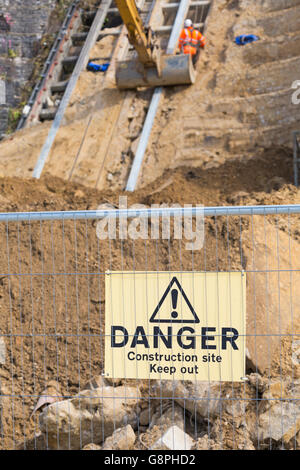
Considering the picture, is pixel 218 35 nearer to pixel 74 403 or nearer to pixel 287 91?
pixel 287 91

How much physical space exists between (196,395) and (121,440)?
2.29ft

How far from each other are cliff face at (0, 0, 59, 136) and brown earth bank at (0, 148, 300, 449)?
5.09 metres

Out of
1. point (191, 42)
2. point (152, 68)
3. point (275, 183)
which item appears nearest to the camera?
point (275, 183)

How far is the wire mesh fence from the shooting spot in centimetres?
386

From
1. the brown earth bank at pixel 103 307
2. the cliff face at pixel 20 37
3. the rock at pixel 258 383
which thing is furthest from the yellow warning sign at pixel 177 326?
the cliff face at pixel 20 37

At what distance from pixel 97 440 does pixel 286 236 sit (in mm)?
3941

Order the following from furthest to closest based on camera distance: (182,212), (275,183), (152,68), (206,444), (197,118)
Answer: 1. (152,68)
2. (197,118)
3. (275,183)
4. (206,444)
5. (182,212)

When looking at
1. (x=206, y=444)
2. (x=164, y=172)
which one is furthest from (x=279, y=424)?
(x=164, y=172)

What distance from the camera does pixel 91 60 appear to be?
13.2 metres

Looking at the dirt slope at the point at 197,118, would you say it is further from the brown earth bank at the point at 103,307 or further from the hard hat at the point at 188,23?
the brown earth bank at the point at 103,307

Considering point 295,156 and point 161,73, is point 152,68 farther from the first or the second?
point 295,156

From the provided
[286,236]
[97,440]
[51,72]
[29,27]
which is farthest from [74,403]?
[29,27]

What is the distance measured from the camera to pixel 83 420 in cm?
471

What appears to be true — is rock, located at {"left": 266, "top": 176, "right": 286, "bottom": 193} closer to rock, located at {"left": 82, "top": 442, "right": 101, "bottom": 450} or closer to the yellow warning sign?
the yellow warning sign
